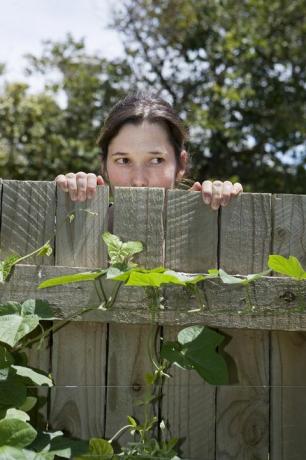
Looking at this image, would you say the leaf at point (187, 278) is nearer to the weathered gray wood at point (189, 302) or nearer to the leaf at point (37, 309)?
the weathered gray wood at point (189, 302)

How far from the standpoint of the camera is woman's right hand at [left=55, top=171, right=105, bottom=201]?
8.43 ft

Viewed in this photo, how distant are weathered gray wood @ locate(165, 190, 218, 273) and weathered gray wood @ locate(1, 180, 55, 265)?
379 millimetres

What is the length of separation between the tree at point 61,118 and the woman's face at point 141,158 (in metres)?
7.68

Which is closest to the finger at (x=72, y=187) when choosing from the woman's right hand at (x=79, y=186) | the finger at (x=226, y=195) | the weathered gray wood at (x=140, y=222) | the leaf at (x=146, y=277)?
the woman's right hand at (x=79, y=186)

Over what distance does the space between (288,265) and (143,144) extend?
1222mm

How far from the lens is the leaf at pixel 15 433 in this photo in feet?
7.02

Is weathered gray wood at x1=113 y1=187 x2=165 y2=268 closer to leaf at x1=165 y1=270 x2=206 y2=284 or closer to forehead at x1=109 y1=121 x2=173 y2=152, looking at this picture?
leaf at x1=165 y1=270 x2=206 y2=284

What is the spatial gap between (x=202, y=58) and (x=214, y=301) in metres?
9.12

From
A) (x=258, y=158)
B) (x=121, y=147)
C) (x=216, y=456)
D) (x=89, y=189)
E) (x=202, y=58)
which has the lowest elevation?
(x=216, y=456)

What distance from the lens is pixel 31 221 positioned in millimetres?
2592

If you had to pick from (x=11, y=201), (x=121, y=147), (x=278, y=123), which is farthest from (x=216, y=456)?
(x=278, y=123)

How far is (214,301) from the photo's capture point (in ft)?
8.15

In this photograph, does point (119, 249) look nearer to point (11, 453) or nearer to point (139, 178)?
point (11, 453)

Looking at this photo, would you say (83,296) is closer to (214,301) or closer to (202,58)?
(214,301)
